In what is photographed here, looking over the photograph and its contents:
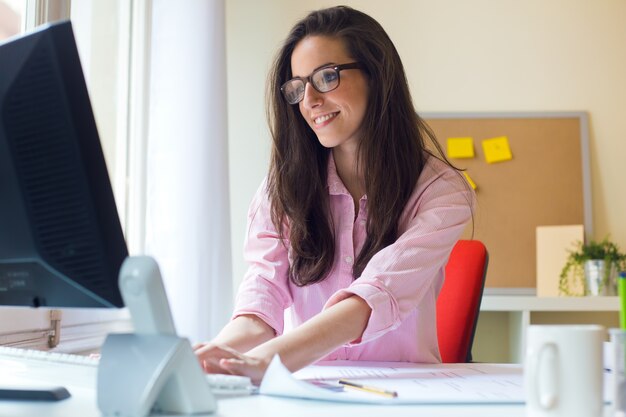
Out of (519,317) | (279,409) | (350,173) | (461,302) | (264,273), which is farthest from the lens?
(519,317)

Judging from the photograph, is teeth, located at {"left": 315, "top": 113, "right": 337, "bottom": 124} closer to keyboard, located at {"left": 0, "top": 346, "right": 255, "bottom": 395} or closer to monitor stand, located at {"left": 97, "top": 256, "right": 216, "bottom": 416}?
keyboard, located at {"left": 0, "top": 346, "right": 255, "bottom": 395}

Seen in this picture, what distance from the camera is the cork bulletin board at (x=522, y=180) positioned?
342 cm

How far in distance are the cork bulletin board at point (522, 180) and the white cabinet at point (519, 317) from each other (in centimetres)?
16

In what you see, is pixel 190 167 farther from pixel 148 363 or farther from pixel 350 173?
pixel 148 363

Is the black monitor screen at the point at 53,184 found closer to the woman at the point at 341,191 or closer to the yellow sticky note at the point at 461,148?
the woman at the point at 341,191

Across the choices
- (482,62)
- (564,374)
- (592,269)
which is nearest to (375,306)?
(564,374)

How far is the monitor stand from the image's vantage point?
738 millimetres

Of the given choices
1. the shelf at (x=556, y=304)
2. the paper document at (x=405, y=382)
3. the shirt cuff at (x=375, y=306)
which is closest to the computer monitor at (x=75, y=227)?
the paper document at (x=405, y=382)

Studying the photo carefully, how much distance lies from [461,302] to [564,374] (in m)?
1.17

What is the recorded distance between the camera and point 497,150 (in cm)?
347

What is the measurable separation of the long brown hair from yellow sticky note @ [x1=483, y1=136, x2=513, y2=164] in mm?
1872

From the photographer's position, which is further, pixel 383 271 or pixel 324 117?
pixel 324 117

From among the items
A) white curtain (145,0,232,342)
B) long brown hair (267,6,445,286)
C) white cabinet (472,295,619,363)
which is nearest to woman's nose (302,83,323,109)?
long brown hair (267,6,445,286)

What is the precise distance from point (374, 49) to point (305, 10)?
206 centimetres
